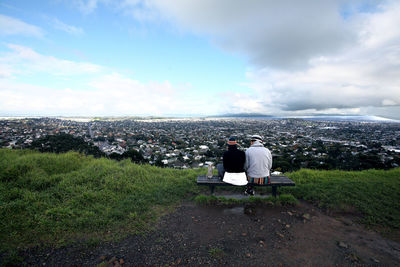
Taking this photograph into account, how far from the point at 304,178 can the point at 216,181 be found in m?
3.75

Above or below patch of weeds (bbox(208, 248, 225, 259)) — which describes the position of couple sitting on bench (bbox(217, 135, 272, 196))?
above

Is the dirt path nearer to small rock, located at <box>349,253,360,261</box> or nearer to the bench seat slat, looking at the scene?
small rock, located at <box>349,253,360,261</box>

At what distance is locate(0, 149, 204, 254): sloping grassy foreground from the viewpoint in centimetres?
353

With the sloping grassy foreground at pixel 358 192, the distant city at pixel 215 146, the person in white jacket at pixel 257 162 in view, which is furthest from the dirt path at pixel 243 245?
the distant city at pixel 215 146

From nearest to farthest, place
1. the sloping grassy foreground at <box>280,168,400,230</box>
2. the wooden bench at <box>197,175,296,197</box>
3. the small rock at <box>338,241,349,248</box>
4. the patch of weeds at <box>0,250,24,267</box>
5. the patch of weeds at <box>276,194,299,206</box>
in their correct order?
the patch of weeds at <box>0,250,24,267</box>
the small rock at <box>338,241,349,248</box>
the sloping grassy foreground at <box>280,168,400,230</box>
the patch of weeds at <box>276,194,299,206</box>
the wooden bench at <box>197,175,296,197</box>

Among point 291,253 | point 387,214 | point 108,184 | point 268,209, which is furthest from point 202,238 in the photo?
point 387,214

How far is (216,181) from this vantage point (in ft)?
17.1

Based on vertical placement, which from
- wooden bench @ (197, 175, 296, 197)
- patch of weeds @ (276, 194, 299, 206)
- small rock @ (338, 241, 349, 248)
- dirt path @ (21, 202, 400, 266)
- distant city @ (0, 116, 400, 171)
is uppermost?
wooden bench @ (197, 175, 296, 197)

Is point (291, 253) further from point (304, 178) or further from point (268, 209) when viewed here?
point (304, 178)

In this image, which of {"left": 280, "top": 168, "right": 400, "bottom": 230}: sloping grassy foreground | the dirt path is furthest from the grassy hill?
the dirt path

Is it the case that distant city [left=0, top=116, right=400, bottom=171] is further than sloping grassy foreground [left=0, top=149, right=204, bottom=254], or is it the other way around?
distant city [left=0, top=116, right=400, bottom=171]

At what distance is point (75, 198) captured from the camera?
459 centimetres

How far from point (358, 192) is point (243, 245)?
14.7 feet

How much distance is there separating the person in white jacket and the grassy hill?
5.22 ft
